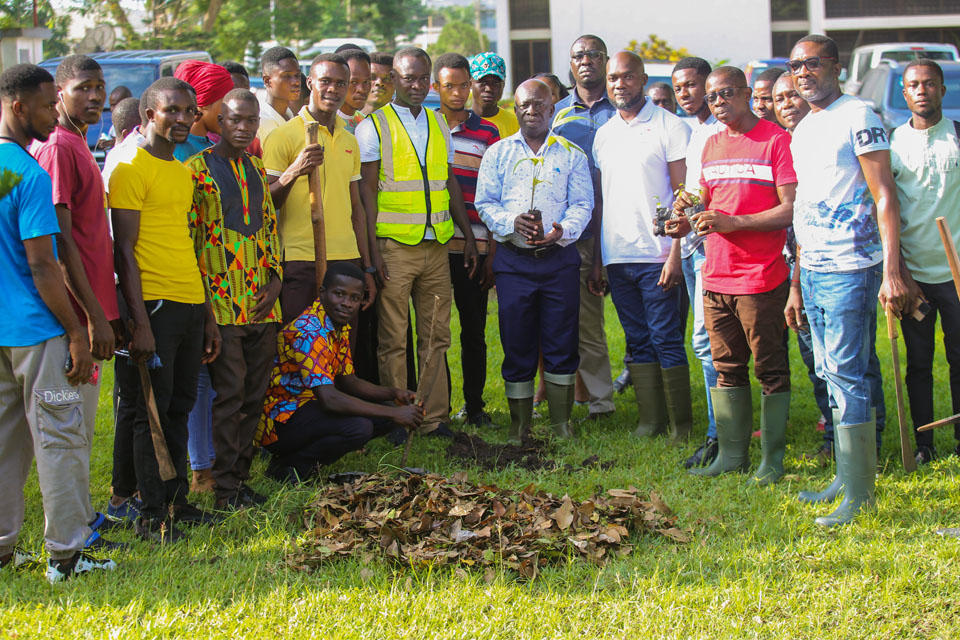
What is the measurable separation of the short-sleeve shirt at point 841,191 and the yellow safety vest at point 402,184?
7.76 feet

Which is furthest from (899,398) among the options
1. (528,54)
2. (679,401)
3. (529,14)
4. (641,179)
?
(529,14)

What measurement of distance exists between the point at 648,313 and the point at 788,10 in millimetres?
29398

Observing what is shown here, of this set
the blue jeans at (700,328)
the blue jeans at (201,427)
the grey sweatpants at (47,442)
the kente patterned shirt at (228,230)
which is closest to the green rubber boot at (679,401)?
the blue jeans at (700,328)

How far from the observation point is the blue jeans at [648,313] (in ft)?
20.1

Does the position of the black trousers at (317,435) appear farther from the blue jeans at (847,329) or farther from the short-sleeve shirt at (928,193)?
the short-sleeve shirt at (928,193)

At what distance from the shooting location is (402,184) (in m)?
6.13

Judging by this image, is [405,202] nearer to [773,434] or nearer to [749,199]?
[749,199]

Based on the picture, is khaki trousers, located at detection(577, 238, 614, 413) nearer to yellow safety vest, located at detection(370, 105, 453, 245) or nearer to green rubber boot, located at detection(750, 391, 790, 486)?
yellow safety vest, located at detection(370, 105, 453, 245)

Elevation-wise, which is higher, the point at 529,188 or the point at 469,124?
the point at 469,124

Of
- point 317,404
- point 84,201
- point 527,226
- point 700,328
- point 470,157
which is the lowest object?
point 317,404

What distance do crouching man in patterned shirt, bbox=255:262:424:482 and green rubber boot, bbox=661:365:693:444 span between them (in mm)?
1696

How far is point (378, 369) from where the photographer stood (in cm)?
645

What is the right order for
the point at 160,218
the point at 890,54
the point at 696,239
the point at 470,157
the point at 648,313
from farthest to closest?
the point at 890,54 < the point at 470,157 < the point at 648,313 < the point at 696,239 < the point at 160,218

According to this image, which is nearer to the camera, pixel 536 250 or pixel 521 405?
pixel 536 250
